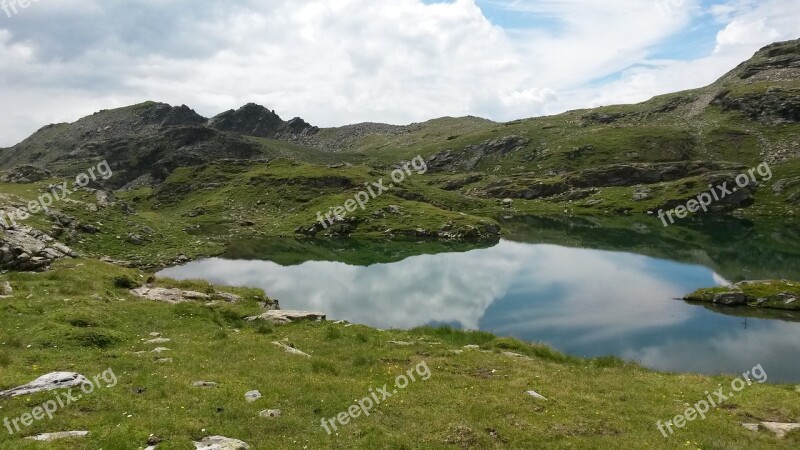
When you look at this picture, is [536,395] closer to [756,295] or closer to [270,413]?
[270,413]

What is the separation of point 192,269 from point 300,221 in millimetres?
57366

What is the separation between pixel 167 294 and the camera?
44.8 meters

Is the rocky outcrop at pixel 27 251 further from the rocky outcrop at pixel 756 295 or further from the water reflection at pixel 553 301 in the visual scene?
the rocky outcrop at pixel 756 295

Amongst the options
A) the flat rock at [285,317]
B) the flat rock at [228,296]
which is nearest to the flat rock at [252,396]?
the flat rock at [285,317]

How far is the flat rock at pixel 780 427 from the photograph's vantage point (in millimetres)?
21052

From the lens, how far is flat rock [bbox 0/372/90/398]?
20.0m

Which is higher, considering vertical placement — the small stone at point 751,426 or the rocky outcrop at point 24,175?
the rocky outcrop at point 24,175

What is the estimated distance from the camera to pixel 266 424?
1948 centimetres

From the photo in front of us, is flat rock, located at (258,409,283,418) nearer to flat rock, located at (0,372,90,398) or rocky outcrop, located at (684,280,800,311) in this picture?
flat rock, located at (0,372,90,398)

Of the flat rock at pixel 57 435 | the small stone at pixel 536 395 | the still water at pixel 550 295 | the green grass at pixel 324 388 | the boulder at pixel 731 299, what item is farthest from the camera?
the boulder at pixel 731 299

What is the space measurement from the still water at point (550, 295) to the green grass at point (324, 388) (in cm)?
1329

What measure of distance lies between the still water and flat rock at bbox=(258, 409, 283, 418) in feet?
94.3

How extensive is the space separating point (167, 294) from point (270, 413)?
95.6 ft

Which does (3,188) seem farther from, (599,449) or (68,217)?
(599,449)
